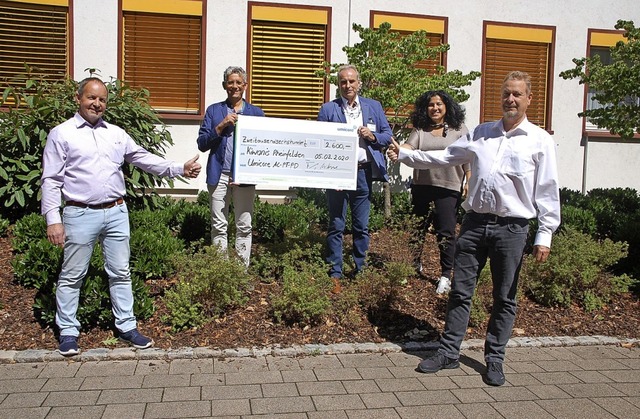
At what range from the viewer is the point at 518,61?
12430mm

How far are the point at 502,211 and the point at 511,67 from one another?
8407mm

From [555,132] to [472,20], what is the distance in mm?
2628

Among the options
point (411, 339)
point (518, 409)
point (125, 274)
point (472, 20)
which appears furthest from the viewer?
point (472, 20)

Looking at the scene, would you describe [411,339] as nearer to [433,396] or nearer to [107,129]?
[433,396]

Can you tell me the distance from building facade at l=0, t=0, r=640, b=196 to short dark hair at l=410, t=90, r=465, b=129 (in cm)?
498

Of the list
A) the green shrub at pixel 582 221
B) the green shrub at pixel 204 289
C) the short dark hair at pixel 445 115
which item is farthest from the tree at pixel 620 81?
the green shrub at pixel 204 289

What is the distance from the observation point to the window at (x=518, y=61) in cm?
1223

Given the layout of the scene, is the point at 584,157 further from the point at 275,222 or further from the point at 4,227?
the point at 4,227

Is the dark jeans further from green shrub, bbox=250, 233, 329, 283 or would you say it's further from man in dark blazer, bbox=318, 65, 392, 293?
green shrub, bbox=250, 233, 329, 283

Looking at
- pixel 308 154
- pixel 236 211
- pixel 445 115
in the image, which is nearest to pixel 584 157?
pixel 445 115

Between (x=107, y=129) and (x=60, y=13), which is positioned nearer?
(x=107, y=129)

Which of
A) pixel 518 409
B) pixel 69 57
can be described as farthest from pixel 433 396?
pixel 69 57

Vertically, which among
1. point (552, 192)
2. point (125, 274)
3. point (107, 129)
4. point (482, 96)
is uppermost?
point (482, 96)

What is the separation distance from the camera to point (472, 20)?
1198 centimetres
